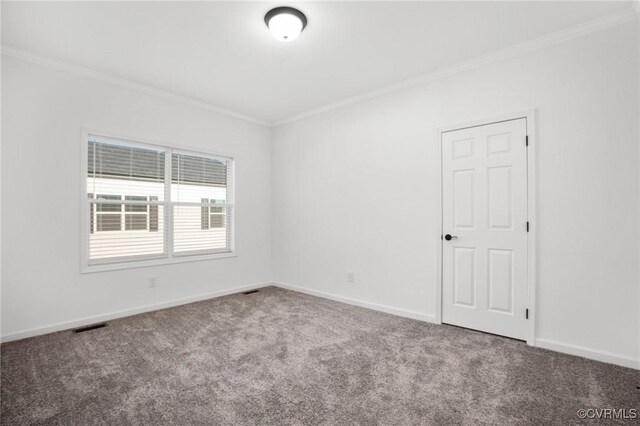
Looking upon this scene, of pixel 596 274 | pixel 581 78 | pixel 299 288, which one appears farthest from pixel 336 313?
pixel 581 78

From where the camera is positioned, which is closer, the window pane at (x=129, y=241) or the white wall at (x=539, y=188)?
the white wall at (x=539, y=188)

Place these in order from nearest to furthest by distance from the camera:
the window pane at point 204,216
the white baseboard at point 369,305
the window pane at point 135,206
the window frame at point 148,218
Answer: the window frame at point 148,218 → the white baseboard at point 369,305 → the window pane at point 135,206 → the window pane at point 204,216

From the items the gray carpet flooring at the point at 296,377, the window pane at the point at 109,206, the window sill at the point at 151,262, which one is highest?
the window pane at the point at 109,206

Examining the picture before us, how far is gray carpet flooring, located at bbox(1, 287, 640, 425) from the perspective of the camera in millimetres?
1927

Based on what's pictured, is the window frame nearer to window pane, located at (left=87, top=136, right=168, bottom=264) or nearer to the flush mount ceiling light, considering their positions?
window pane, located at (left=87, top=136, right=168, bottom=264)

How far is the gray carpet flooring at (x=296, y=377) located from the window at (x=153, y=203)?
106 cm

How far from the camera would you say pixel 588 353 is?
104 inches

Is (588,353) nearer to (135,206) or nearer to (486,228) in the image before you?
(486,228)

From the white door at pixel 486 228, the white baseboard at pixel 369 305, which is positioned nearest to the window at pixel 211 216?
the white baseboard at pixel 369 305

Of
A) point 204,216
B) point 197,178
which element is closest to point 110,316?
point 204,216

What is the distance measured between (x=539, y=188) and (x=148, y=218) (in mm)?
4362

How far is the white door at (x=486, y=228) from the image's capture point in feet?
9.91

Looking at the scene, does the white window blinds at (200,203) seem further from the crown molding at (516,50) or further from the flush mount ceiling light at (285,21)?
the flush mount ceiling light at (285,21)

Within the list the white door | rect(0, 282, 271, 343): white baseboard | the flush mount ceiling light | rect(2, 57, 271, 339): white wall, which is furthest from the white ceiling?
rect(0, 282, 271, 343): white baseboard
